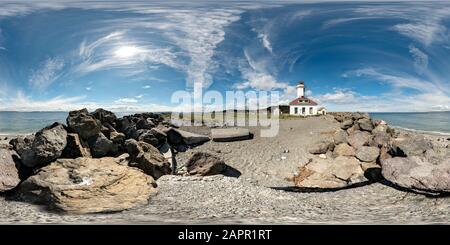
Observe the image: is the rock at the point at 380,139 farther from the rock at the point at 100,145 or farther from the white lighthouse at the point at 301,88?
the rock at the point at 100,145

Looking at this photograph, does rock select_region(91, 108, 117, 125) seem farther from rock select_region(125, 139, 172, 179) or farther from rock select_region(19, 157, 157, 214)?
rock select_region(19, 157, 157, 214)

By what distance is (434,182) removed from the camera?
254 inches

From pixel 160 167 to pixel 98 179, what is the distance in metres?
2.66

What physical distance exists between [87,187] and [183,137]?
6287 mm

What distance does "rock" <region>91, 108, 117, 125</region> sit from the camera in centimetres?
887

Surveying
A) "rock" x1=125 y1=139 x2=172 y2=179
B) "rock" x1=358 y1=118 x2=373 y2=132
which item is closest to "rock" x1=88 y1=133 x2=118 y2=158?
"rock" x1=125 y1=139 x2=172 y2=179

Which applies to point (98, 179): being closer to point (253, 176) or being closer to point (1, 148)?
point (1, 148)

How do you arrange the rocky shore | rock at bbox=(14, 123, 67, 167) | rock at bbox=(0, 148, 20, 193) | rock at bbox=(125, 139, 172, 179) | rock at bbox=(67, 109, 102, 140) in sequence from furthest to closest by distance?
rock at bbox=(125, 139, 172, 179) < rock at bbox=(67, 109, 102, 140) < rock at bbox=(14, 123, 67, 167) < rock at bbox=(0, 148, 20, 193) < the rocky shore

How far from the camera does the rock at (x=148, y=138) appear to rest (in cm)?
1000

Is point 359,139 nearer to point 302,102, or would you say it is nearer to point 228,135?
point 302,102

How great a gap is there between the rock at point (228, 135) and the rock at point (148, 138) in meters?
2.70

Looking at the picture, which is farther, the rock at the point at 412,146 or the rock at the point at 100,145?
the rock at the point at 100,145

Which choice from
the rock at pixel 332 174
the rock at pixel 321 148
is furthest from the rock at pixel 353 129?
the rock at pixel 332 174

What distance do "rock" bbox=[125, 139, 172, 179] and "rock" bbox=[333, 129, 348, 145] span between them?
5674 millimetres
